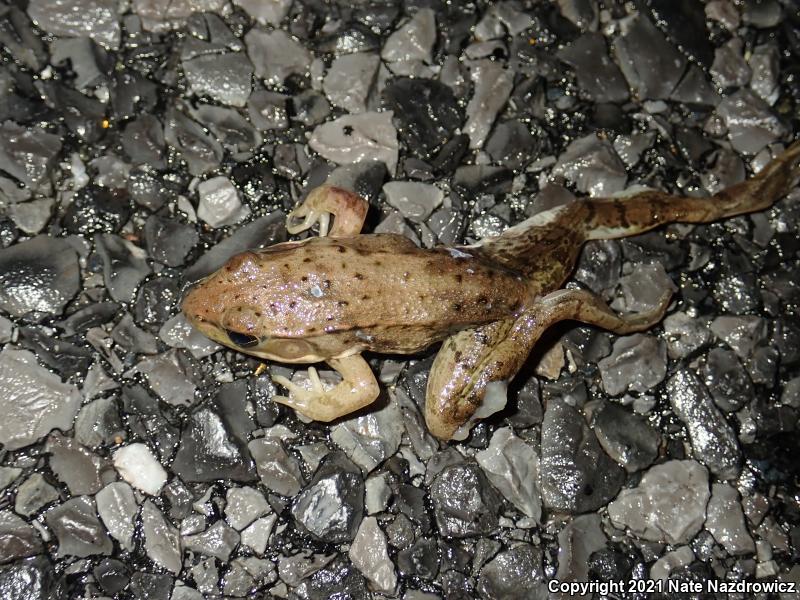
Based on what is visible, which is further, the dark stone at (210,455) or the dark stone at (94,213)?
the dark stone at (94,213)

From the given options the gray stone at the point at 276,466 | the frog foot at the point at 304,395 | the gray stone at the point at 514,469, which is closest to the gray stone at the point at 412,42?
the frog foot at the point at 304,395

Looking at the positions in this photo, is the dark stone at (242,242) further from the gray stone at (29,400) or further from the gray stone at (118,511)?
the gray stone at (118,511)

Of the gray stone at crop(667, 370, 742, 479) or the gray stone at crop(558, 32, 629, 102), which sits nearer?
the gray stone at crop(667, 370, 742, 479)

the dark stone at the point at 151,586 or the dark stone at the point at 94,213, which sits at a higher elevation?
the dark stone at the point at 94,213

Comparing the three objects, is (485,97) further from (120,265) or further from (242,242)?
(120,265)

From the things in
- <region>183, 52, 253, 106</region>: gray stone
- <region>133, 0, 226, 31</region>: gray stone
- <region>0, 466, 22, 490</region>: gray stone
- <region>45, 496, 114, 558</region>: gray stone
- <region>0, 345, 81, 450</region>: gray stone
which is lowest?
<region>45, 496, 114, 558</region>: gray stone

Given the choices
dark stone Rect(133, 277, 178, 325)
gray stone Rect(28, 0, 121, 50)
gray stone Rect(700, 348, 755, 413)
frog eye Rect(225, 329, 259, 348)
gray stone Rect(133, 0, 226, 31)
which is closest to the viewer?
frog eye Rect(225, 329, 259, 348)

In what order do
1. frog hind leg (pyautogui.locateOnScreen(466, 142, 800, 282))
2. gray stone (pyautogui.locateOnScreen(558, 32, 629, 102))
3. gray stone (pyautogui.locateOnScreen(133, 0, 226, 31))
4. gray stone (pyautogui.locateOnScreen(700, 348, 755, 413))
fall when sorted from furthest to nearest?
1. gray stone (pyautogui.locateOnScreen(558, 32, 629, 102))
2. gray stone (pyautogui.locateOnScreen(133, 0, 226, 31))
3. gray stone (pyautogui.locateOnScreen(700, 348, 755, 413))
4. frog hind leg (pyautogui.locateOnScreen(466, 142, 800, 282))

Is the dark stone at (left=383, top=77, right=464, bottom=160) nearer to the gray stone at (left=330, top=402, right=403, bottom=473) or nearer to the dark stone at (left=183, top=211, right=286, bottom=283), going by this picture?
the dark stone at (left=183, top=211, right=286, bottom=283)

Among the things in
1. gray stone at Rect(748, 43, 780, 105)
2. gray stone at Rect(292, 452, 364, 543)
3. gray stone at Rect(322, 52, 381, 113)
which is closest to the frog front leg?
gray stone at Rect(322, 52, 381, 113)
